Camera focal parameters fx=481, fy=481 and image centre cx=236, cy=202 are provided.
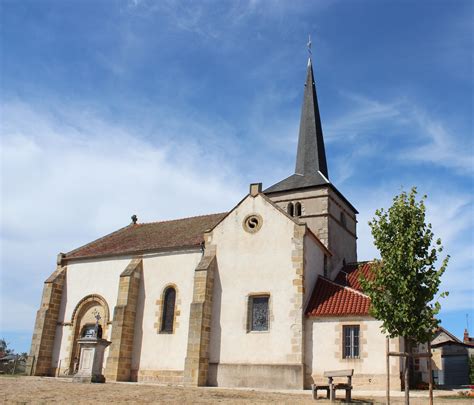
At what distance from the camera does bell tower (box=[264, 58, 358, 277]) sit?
27.7 meters

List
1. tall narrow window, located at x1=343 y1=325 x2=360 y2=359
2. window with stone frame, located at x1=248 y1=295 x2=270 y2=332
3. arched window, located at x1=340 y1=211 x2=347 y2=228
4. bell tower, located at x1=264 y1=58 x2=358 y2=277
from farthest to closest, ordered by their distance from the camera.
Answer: arched window, located at x1=340 y1=211 x2=347 y2=228
bell tower, located at x1=264 y1=58 x2=358 y2=277
window with stone frame, located at x1=248 y1=295 x2=270 y2=332
tall narrow window, located at x1=343 y1=325 x2=360 y2=359

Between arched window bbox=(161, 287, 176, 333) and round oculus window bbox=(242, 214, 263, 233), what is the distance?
492cm

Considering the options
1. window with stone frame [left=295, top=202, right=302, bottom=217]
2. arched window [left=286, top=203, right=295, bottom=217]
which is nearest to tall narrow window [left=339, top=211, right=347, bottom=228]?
window with stone frame [left=295, top=202, right=302, bottom=217]

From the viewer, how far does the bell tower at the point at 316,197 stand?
90.9ft

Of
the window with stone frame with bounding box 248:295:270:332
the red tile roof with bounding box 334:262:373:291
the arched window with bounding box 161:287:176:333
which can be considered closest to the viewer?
the window with stone frame with bounding box 248:295:270:332

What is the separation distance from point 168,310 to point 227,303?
351 centimetres

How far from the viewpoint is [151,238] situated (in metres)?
27.1

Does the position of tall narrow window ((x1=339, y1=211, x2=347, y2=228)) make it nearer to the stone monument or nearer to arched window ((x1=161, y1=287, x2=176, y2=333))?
arched window ((x1=161, y1=287, x2=176, y2=333))

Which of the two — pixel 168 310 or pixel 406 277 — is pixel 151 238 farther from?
pixel 406 277

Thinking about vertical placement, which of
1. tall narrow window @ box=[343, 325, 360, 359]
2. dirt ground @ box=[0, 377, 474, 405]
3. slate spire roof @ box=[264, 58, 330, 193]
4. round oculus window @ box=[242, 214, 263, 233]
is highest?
slate spire roof @ box=[264, 58, 330, 193]

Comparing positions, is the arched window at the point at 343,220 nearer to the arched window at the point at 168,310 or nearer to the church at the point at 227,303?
the church at the point at 227,303

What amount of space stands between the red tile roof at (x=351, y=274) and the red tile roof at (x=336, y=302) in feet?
7.43

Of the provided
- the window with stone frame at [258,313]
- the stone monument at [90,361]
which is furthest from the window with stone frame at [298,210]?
the stone monument at [90,361]

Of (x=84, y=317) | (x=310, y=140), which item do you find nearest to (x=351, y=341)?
(x=84, y=317)
